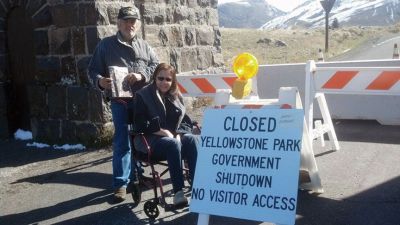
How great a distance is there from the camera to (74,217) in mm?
5293

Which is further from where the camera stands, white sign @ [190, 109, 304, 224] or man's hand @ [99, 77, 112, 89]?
man's hand @ [99, 77, 112, 89]

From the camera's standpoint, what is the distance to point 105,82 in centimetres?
546

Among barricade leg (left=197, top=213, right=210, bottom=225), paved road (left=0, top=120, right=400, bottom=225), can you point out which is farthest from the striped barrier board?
barricade leg (left=197, top=213, right=210, bottom=225)

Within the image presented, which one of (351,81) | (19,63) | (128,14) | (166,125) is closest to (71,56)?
(19,63)

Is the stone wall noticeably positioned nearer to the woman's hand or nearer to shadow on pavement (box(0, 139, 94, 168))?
shadow on pavement (box(0, 139, 94, 168))

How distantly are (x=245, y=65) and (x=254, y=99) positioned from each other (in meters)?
0.38

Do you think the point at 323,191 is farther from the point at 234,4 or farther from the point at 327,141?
the point at 234,4

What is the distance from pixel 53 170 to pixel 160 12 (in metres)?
3.49

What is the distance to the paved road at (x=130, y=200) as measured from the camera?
501 centimetres

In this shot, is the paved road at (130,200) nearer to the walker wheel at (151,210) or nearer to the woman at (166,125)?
the walker wheel at (151,210)

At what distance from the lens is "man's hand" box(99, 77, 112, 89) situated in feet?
17.8

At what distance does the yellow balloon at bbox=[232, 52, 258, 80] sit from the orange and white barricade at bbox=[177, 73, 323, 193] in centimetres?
21

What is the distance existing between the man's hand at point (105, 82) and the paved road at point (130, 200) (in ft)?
4.00

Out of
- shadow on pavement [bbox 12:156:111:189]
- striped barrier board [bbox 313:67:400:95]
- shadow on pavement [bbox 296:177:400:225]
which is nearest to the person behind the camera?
shadow on pavement [bbox 296:177:400:225]
